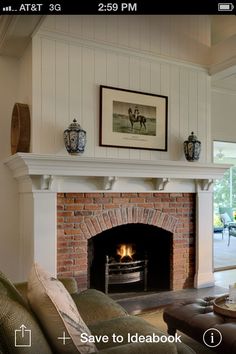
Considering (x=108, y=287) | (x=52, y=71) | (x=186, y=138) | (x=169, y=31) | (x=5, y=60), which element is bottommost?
(x=108, y=287)

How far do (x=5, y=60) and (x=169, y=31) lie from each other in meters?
1.93

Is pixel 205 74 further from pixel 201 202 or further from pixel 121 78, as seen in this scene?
pixel 201 202

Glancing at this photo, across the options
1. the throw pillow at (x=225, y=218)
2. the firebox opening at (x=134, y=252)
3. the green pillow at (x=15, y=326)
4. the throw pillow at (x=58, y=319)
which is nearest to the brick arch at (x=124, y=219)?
the firebox opening at (x=134, y=252)

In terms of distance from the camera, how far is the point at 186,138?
3902mm

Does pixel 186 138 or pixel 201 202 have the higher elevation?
pixel 186 138

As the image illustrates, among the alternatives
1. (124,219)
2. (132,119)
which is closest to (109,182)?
(124,219)

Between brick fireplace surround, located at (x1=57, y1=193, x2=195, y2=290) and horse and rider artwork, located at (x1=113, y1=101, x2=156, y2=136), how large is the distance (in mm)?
717

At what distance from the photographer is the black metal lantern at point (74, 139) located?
3.09 metres

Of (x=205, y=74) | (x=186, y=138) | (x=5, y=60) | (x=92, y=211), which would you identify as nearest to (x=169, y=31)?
(x=205, y=74)

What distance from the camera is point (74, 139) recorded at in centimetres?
309

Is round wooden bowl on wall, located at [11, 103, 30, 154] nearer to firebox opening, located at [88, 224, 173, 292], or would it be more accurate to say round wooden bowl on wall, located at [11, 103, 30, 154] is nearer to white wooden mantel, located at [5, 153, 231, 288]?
white wooden mantel, located at [5, 153, 231, 288]

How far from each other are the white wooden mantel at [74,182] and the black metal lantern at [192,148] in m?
0.10
